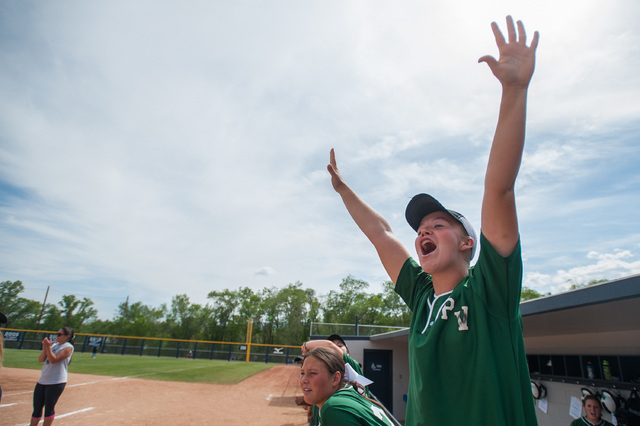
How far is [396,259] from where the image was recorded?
1897mm

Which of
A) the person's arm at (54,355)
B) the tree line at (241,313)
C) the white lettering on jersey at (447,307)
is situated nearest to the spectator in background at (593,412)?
the white lettering on jersey at (447,307)

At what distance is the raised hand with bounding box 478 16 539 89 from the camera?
1236 millimetres

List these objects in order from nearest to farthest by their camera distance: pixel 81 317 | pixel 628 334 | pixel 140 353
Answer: pixel 628 334 → pixel 140 353 → pixel 81 317

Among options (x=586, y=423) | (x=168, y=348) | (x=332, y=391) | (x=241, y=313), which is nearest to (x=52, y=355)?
(x=332, y=391)

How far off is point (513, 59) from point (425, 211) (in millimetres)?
753

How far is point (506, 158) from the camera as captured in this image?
118 cm

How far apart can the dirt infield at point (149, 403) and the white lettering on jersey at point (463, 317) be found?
1219cm

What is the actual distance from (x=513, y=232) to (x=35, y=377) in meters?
22.4

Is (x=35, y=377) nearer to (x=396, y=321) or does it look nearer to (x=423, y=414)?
(x=423, y=414)

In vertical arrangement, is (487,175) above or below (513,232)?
above

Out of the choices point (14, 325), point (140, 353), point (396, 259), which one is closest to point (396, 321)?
point (140, 353)

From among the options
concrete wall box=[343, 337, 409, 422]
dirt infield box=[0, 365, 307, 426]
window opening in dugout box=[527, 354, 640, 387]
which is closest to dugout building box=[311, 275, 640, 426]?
window opening in dugout box=[527, 354, 640, 387]

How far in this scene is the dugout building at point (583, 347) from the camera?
11.7 feet

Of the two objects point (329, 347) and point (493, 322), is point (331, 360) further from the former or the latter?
point (493, 322)
